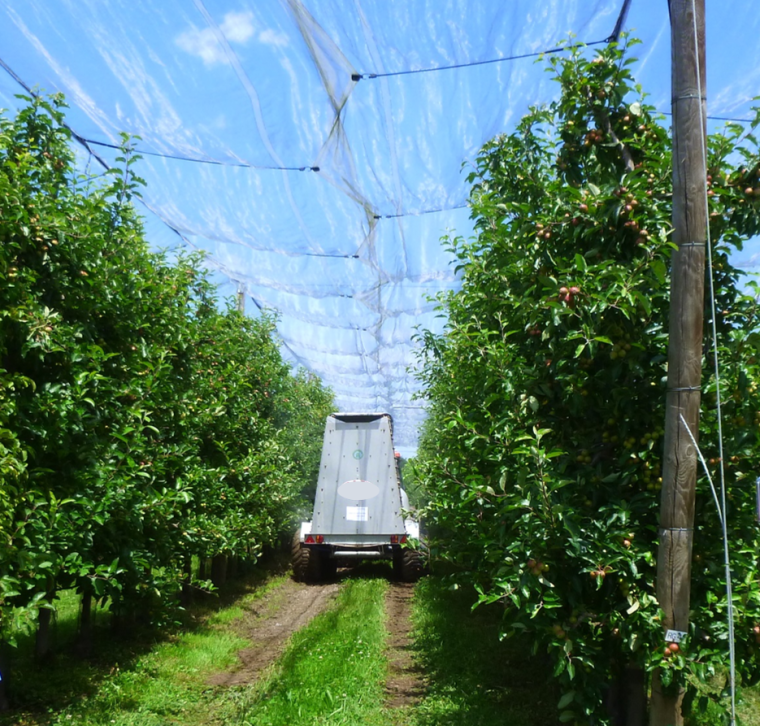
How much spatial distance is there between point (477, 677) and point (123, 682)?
3.22 m

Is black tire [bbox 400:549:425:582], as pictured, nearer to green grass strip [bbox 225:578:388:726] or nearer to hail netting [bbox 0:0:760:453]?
green grass strip [bbox 225:578:388:726]

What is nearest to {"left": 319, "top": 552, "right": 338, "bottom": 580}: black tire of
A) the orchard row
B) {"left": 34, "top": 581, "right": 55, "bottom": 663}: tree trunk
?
the orchard row

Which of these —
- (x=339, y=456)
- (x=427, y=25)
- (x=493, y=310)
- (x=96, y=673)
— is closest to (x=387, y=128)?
(x=427, y=25)

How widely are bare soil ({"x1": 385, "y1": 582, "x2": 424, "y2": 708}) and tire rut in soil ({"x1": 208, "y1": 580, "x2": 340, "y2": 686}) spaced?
122 centimetres

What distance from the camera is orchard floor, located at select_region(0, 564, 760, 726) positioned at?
579 cm

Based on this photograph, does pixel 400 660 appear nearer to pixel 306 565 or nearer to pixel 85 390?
pixel 85 390

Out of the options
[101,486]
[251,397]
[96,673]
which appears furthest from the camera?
[251,397]

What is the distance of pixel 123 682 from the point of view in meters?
6.54

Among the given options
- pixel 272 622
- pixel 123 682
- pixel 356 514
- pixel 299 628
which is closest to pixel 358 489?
pixel 356 514

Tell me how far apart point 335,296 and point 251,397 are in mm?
2360

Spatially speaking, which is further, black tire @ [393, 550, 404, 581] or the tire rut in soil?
black tire @ [393, 550, 404, 581]

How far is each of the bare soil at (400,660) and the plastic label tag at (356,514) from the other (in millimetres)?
1969

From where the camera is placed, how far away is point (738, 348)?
377 cm

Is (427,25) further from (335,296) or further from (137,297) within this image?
(335,296)
